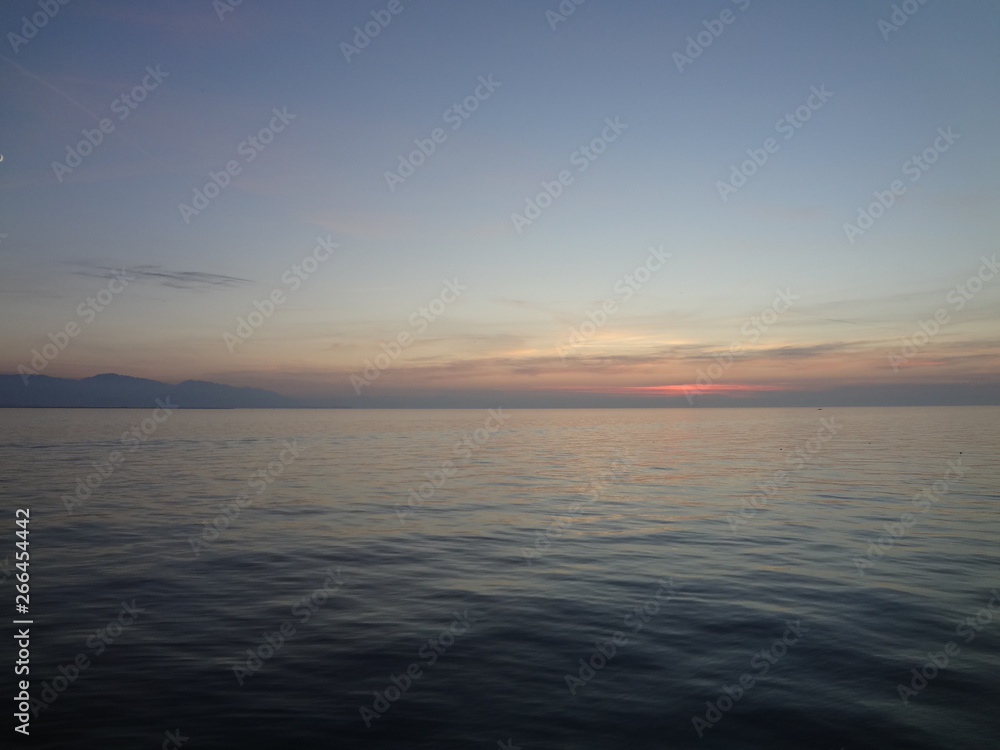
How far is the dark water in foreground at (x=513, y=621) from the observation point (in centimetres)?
1053

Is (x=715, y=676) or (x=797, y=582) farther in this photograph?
(x=797, y=582)

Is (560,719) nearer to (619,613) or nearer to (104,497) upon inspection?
(619,613)

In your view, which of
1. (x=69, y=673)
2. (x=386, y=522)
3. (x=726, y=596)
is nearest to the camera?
(x=69, y=673)

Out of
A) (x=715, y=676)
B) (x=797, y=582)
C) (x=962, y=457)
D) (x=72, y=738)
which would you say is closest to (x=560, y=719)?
(x=715, y=676)

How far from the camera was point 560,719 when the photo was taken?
10656mm

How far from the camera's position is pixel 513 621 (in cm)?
1557

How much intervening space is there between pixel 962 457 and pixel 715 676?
202ft

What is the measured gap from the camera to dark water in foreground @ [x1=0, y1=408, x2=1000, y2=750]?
10.5 m

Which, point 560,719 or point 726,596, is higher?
point 726,596

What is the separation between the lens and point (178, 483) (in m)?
42.2

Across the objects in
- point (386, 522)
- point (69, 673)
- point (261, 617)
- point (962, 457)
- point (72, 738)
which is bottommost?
point (72, 738)

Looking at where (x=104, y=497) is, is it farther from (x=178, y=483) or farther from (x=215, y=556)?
(x=215, y=556)

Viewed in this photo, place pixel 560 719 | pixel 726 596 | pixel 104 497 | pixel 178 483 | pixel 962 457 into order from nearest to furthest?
pixel 560 719, pixel 726 596, pixel 104 497, pixel 178 483, pixel 962 457

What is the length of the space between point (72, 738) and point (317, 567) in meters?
10.9
